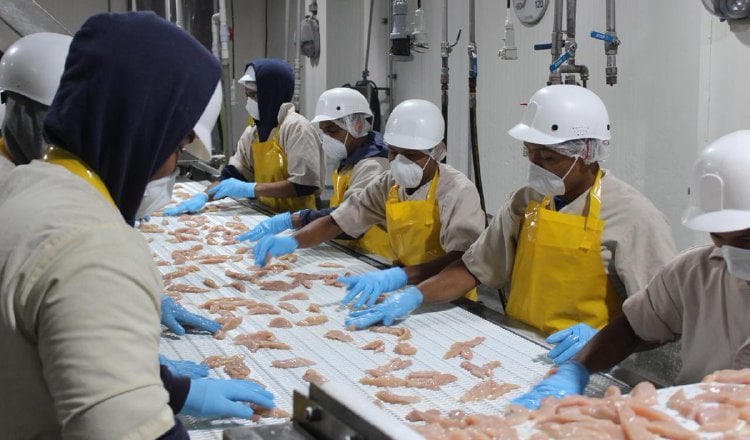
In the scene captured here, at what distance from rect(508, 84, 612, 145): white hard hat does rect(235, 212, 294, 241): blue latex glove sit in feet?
5.82

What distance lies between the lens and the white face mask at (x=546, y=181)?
2.76 meters

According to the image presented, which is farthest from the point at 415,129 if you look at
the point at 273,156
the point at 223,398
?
the point at 273,156

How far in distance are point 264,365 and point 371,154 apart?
2.36 m

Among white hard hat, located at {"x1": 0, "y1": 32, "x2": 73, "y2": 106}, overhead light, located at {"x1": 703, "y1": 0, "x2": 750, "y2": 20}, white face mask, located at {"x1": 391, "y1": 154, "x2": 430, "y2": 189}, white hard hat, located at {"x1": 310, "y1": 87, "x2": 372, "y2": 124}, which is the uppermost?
overhead light, located at {"x1": 703, "y1": 0, "x2": 750, "y2": 20}

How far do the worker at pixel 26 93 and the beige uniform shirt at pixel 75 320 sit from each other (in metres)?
1.49

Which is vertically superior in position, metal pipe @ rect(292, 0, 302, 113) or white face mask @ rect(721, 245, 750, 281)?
metal pipe @ rect(292, 0, 302, 113)

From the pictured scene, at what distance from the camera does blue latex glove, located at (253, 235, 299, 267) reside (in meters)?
3.59

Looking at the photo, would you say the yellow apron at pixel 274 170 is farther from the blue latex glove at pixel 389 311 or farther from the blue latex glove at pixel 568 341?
the blue latex glove at pixel 568 341

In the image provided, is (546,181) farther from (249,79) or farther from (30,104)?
(249,79)

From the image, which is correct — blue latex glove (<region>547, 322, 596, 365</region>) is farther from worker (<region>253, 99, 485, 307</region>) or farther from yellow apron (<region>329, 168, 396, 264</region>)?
yellow apron (<region>329, 168, 396, 264</region>)

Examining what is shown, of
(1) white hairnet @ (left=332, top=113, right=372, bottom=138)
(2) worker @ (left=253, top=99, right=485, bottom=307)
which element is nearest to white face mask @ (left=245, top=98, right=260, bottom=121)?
(1) white hairnet @ (left=332, top=113, right=372, bottom=138)

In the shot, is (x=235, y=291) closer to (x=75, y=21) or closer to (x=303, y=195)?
(x=303, y=195)

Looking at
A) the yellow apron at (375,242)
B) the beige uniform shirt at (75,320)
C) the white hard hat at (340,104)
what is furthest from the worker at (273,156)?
the beige uniform shirt at (75,320)

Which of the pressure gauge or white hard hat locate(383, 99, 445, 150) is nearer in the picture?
white hard hat locate(383, 99, 445, 150)
